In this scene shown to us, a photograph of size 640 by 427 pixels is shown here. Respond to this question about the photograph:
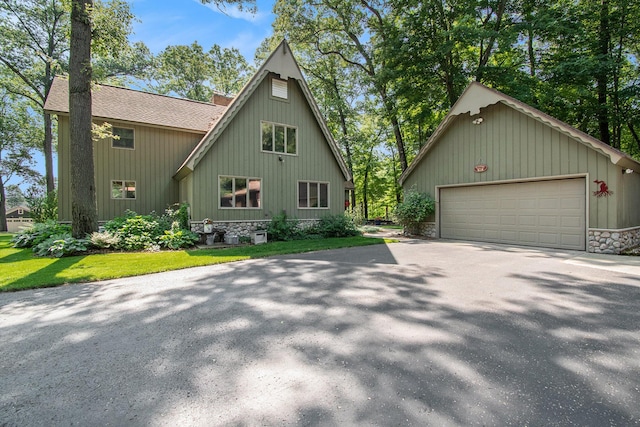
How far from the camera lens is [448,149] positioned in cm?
1298

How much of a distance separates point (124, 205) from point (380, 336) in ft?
48.5

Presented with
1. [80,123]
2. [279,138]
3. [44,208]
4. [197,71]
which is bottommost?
[44,208]

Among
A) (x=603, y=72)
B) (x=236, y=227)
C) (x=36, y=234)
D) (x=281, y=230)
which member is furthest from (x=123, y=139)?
(x=603, y=72)

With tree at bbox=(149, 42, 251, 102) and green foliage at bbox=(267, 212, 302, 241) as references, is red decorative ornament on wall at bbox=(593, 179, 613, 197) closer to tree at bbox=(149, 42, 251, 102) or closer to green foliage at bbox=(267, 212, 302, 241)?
Answer: green foliage at bbox=(267, 212, 302, 241)

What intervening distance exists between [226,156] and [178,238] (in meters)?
3.93

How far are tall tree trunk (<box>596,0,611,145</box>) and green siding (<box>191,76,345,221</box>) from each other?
552 inches

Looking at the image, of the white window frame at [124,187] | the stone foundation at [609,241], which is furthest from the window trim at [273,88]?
the stone foundation at [609,241]

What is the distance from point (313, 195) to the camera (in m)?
14.5

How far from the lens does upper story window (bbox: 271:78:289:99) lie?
1330cm

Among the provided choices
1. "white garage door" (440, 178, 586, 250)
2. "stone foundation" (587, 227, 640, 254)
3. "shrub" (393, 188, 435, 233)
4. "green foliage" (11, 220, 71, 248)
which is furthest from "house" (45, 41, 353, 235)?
"stone foundation" (587, 227, 640, 254)

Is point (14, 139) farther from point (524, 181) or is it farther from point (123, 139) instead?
point (524, 181)

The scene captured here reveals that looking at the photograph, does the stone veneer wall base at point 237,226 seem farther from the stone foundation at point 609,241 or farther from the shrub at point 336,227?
the stone foundation at point 609,241

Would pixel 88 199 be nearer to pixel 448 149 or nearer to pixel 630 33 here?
pixel 448 149

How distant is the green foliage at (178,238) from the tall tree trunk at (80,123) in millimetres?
2240
